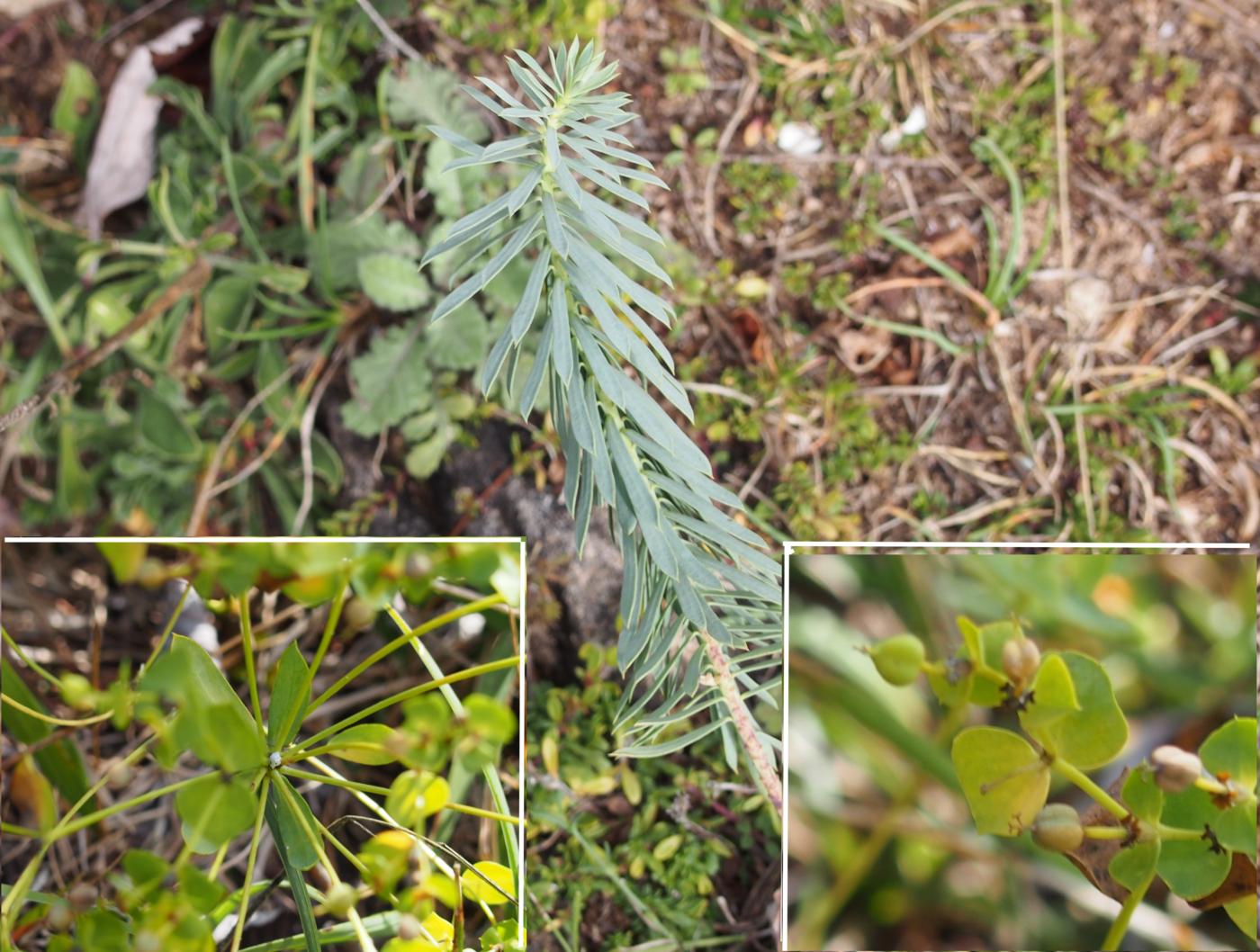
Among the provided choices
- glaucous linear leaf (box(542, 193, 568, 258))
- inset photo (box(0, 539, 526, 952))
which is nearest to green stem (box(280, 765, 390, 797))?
inset photo (box(0, 539, 526, 952))

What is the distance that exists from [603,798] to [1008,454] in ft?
2.14

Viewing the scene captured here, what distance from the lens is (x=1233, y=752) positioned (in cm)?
77

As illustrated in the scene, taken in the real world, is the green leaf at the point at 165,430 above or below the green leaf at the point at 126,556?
below

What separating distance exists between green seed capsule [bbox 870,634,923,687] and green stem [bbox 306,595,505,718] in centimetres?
32

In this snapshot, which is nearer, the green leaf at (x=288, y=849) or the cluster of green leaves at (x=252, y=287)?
the green leaf at (x=288, y=849)

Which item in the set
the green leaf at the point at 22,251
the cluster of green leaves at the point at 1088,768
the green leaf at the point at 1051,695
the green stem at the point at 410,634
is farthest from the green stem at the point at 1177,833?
the green leaf at the point at 22,251

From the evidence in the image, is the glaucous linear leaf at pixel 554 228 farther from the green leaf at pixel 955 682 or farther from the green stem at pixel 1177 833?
the green stem at pixel 1177 833

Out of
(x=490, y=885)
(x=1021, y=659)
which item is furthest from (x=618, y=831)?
(x=1021, y=659)

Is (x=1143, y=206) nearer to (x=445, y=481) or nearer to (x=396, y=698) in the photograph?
(x=445, y=481)

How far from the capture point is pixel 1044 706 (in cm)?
75

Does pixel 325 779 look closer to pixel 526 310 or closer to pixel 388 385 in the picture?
pixel 526 310

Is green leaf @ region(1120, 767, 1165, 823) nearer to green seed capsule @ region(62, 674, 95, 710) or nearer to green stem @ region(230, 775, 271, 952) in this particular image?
green stem @ region(230, 775, 271, 952)

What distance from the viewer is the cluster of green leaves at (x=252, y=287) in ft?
3.77

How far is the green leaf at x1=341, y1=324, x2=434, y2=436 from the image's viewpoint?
112 centimetres
